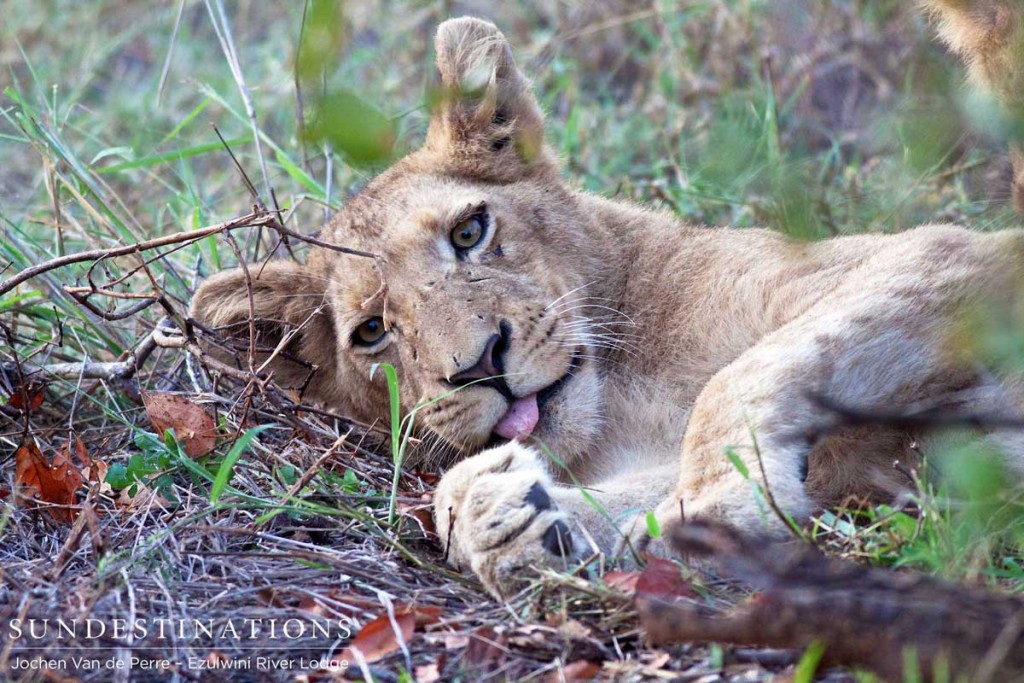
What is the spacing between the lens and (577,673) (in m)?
2.66

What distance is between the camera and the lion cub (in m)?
3.27

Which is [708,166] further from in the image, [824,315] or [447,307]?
[447,307]

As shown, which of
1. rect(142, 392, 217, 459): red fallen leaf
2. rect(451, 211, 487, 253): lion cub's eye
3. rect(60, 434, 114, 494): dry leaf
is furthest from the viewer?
rect(451, 211, 487, 253): lion cub's eye

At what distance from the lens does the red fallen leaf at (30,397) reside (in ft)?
14.1

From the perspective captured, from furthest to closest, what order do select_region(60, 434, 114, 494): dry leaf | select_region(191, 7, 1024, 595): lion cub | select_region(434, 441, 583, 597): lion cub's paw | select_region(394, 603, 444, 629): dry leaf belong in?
select_region(60, 434, 114, 494): dry leaf
select_region(191, 7, 1024, 595): lion cub
select_region(434, 441, 583, 597): lion cub's paw
select_region(394, 603, 444, 629): dry leaf

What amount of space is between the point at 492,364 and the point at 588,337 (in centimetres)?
47

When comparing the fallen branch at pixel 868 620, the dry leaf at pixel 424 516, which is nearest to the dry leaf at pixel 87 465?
the dry leaf at pixel 424 516

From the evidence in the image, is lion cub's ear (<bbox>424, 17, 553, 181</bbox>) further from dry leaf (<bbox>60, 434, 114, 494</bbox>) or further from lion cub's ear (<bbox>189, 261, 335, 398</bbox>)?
dry leaf (<bbox>60, 434, 114, 494</bbox>)

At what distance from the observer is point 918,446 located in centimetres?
340

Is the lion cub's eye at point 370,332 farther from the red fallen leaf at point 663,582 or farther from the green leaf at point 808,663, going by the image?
the green leaf at point 808,663

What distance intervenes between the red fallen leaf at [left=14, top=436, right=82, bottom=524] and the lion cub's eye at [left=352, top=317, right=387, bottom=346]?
1.15 metres

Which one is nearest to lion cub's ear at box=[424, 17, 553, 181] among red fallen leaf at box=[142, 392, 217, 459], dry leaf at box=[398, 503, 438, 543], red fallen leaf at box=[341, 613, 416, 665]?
red fallen leaf at box=[142, 392, 217, 459]

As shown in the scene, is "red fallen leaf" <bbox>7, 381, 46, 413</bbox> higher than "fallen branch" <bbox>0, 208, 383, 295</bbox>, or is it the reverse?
"fallen branch" <bbox>0, 208, 383, 295</bbox>

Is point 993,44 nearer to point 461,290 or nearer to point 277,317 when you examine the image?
point 461,290
